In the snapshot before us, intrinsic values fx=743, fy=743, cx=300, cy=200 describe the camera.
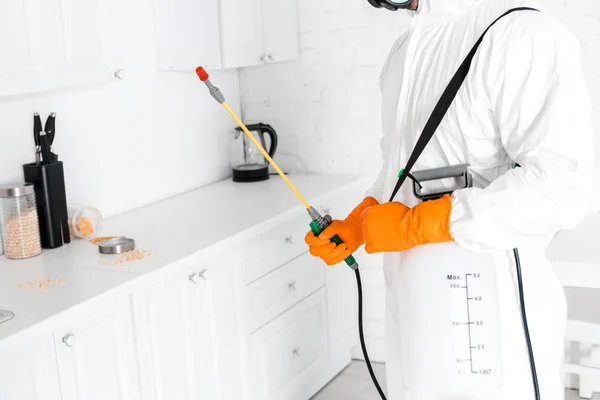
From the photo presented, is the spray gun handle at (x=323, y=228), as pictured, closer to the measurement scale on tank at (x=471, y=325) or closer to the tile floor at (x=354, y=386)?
the measurement scale on tank at (x=471, y=325)

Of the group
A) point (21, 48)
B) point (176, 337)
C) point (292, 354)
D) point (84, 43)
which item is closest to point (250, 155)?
point (292, 354)

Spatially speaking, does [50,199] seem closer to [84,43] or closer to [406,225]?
[84,43]

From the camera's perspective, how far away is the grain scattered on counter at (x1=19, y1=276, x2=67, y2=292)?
1.88 metres

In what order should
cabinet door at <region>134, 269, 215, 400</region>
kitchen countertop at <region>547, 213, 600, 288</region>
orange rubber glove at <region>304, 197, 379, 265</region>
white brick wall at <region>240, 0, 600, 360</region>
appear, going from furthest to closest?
1. white brick wall at <region>240, 0, 600, 360</region>
2. kitchen countertop at <region>547, 213, 600, 288</region>
3. cabinet door at <region>134, 269, 215, 400</region>
4. orange rubber glove at <region>304, 197, 379, 265</region>

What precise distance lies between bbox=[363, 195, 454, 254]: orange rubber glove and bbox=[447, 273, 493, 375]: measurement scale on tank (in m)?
0.10

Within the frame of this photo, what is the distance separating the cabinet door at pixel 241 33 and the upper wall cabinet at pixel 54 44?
0.58 m

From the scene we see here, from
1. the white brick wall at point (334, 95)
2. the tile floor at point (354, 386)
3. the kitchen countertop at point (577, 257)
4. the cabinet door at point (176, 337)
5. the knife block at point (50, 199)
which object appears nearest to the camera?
the cabinet door at point (176, 337)

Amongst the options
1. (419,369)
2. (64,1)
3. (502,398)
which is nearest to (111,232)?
(64,1)

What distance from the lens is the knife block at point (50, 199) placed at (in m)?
2.21

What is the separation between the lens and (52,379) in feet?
5.60

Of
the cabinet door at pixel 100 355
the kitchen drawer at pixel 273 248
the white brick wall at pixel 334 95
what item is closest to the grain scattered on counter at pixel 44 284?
the cabinet door at pixel 100 355

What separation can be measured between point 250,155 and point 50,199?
3.71 ft

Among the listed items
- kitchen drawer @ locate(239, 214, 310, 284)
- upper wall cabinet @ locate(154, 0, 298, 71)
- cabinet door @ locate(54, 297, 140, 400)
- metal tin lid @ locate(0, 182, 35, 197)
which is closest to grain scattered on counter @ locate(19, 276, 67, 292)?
cabinet door @ locate(54, 297, 140, 400)

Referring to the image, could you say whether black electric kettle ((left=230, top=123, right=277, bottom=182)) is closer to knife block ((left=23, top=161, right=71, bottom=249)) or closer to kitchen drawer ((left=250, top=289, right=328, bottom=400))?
kitchen drawer ((left=250, top=289, right=328, bottom=400))
